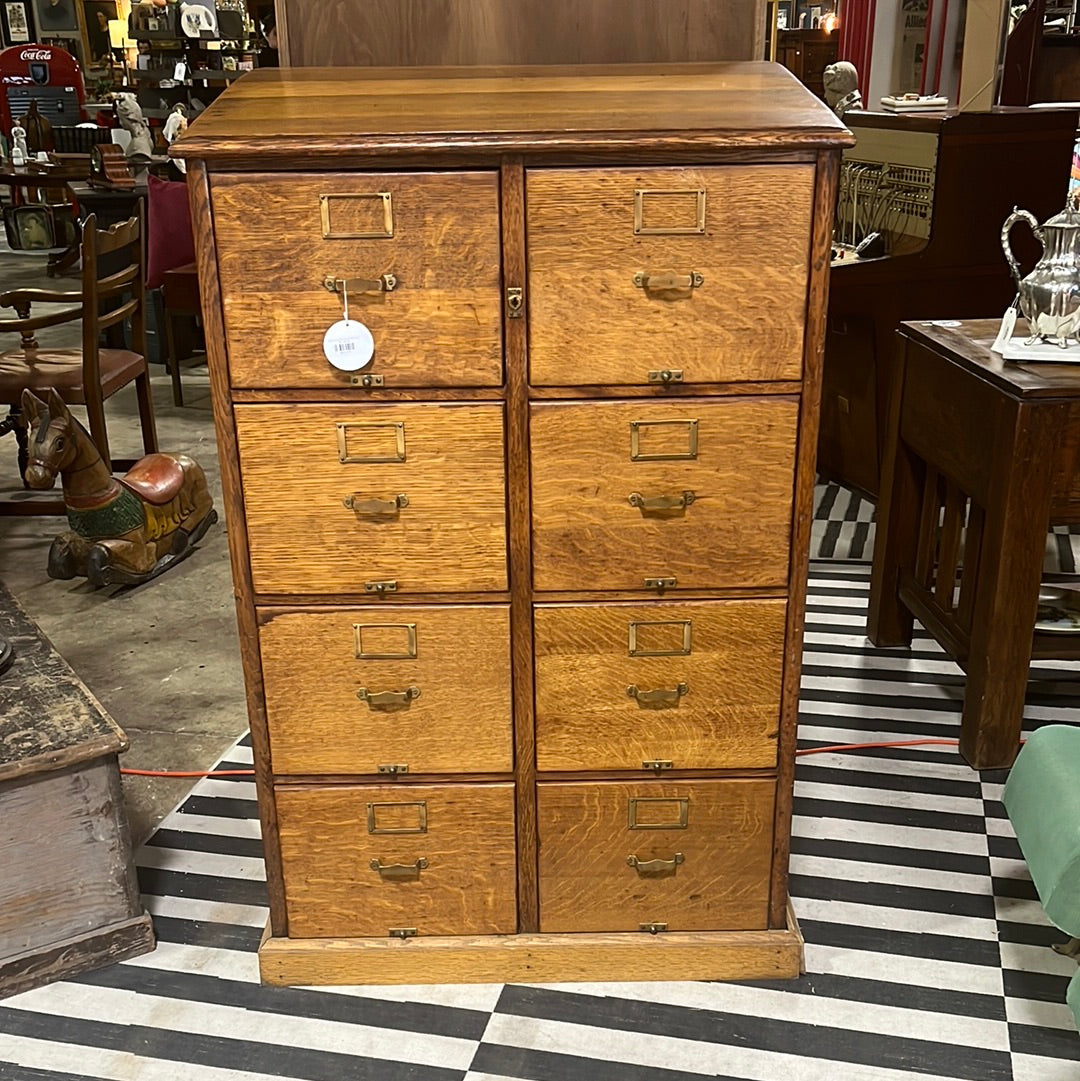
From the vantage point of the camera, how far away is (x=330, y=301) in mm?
1636

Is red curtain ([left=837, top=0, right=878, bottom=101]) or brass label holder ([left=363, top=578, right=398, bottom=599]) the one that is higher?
red curtain ([left=837, top=0, right=878, bottom=101])

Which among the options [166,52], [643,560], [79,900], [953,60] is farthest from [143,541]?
[166,52]

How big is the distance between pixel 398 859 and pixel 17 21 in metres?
16.0

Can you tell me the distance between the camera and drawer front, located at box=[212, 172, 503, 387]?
1.59 meters

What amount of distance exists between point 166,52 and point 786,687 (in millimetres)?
12810

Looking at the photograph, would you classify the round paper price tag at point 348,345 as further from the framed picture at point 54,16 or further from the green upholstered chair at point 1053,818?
the framed picture at point 54,16

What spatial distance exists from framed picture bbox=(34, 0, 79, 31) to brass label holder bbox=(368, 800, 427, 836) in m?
15.7

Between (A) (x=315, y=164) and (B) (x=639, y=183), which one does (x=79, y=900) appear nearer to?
(A) (x=315, y=164)

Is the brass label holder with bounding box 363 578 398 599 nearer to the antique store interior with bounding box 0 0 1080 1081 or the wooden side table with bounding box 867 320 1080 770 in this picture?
the antique store interior with bounding box 0 0 1080 1081

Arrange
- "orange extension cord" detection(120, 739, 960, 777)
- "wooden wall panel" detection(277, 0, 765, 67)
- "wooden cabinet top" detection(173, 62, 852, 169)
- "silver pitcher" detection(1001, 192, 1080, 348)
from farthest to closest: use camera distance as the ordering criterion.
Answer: "orange extension cord" detection(120, 739, 960, 777)
"silver pitcher" detection(1001, 192, 1080, 348)
"wooden wall panel" detection(277, 0, 765, 67)
"wooden cabinet top" detection(173, 62, 852, 169)

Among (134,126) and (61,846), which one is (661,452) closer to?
(61,846)

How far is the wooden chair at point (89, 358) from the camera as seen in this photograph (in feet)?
12.9

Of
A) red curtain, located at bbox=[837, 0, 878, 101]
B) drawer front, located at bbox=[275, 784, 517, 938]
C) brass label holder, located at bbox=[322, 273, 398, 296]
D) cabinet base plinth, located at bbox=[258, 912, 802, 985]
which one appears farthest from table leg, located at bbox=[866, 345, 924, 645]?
red curtain, located at bbox=[837, 0, 878, 101]

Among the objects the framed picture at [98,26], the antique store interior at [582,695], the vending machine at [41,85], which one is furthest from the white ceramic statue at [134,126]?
the framed picture at [98,26]
